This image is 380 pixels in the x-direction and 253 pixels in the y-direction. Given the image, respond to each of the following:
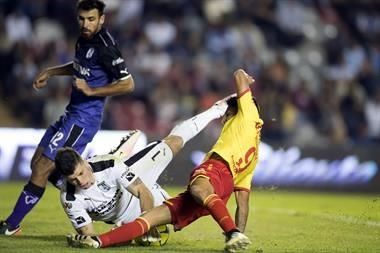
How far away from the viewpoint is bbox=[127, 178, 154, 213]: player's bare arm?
9.27m

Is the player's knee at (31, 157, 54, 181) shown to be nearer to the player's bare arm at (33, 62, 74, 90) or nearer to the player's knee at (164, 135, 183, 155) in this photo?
the player's bare arm at (33, 62, 74, 90)

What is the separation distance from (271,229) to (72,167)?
354 cm

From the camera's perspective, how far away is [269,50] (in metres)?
21.9

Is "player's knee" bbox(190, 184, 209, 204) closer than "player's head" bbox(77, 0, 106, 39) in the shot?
Yes

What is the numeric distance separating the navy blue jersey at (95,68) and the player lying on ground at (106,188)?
77 centimetres

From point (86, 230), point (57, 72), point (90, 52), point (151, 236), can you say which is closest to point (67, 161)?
point (86, 230)

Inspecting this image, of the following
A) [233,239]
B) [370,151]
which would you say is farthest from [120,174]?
[370,151]

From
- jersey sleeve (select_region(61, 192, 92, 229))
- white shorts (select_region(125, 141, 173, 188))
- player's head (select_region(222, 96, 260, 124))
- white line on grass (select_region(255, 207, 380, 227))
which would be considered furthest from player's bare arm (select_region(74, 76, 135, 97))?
white line on grass (select_region(255, 207, 380, 227))

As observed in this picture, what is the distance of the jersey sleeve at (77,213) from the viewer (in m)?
9.20

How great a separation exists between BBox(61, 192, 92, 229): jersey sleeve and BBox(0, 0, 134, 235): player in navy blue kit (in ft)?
2.59

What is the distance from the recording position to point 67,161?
876 centimetres

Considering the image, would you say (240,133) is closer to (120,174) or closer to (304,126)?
(120,174)

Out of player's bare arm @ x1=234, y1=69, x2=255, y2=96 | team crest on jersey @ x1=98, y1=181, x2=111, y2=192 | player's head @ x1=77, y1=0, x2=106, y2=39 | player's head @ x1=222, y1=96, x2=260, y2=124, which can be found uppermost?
player's head @ x1=77, y1=0, x2=106, y2=39

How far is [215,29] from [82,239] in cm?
1304
